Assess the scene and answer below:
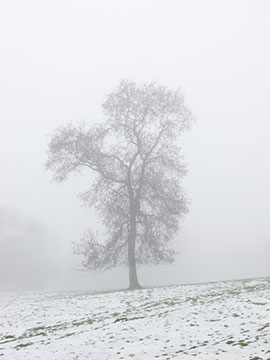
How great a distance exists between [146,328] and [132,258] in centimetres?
1509

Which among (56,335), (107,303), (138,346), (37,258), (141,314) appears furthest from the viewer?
(37,258)

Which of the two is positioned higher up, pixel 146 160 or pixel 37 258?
pixel 146 160

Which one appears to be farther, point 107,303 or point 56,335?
point 107,303

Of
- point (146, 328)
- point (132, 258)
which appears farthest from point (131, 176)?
point (146, 328)

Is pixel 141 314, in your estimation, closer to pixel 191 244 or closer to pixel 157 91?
pixel 157 91

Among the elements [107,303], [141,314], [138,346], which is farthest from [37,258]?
[138,346]

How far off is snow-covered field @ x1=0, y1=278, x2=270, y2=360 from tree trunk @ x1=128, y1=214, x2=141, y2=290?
6.92 metres

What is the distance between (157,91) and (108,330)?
22.6m

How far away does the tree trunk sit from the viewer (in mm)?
28191

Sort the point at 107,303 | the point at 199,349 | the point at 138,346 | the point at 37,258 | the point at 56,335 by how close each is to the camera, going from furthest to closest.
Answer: the point at 37,258 → the point at 107,303 → the point at 56,335 → the point at 138,346 → the point at 199,349

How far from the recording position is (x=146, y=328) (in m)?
13.5

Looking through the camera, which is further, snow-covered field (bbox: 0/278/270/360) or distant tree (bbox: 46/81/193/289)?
distant tree (bbox: 46/81/193/289)

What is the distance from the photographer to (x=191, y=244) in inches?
3750

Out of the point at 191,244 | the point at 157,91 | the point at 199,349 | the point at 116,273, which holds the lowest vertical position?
the point at 199,349
